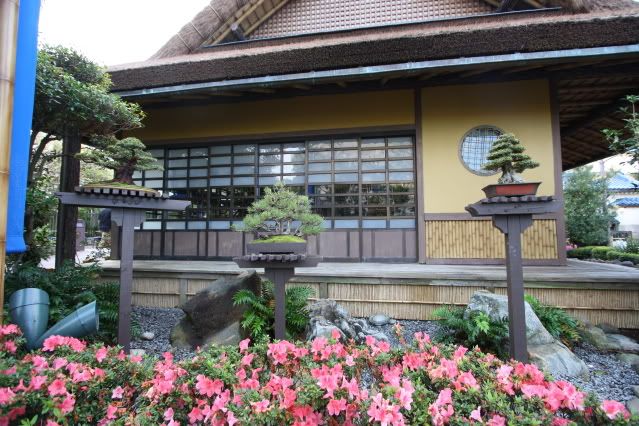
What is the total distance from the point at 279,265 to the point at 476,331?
1.91 m

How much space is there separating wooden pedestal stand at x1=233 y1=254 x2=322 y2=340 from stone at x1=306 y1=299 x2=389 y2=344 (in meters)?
0.42

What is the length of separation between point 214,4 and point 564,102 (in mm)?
7349

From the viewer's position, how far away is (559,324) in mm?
3379

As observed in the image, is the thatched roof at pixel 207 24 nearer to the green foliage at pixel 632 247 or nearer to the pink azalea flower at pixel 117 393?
the pink azalea flower at pixel 117 393

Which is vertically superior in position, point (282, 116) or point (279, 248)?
point (282, 116)

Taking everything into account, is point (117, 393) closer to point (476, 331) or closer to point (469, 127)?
point (476, 331)

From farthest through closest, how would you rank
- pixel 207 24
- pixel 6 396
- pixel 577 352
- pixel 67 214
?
pixel 207 24
pixel 67 214
pixel 577 352
pixel 6 396

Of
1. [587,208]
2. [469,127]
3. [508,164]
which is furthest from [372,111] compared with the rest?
[587,208]

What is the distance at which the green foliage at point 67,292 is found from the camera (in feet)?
11.1

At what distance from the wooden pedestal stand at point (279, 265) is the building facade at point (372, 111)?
3116 mm

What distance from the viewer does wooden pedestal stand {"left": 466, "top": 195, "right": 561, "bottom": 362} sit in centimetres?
264

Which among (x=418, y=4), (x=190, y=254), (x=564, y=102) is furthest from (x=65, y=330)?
(x=564, y=102)

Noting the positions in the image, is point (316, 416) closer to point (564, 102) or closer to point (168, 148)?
point (168, 148)

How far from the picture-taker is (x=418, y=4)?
6.52m
